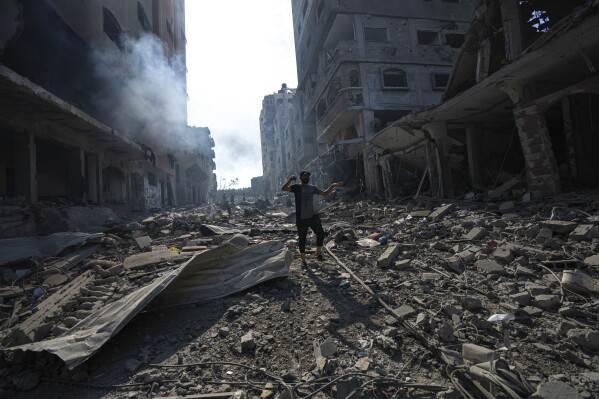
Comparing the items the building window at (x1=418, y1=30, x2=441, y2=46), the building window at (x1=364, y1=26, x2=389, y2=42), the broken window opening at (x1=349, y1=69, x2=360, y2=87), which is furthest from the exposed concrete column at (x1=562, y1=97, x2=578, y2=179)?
the building window at (x1=418, y1=30, x2=441, y2=46)

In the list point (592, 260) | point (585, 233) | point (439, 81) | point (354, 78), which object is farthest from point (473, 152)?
point (439, 81)

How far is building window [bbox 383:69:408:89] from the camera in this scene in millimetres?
18781

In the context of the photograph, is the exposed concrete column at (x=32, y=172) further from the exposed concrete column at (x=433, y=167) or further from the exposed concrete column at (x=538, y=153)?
the exposed concrete column at (x=538, y=153)

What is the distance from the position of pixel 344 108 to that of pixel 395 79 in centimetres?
432

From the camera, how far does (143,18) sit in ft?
58.7

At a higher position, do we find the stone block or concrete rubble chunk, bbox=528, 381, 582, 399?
the stone block

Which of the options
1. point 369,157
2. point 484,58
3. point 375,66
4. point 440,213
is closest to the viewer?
point 440,213

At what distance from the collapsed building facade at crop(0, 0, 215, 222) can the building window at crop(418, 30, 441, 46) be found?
1809 cm

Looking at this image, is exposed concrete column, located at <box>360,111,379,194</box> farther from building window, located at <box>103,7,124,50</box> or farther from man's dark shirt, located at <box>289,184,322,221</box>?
building window, located at <box>103,7,124,50</box>

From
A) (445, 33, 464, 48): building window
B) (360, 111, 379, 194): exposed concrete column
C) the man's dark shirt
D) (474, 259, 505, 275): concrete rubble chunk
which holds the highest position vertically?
(445, 33, 464, 48): building window

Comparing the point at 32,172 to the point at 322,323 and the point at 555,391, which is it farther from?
the point at 555,391

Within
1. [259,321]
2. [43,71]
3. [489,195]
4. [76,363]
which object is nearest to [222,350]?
[259,321]

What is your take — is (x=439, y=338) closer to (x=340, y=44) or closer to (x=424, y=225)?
(x=424, y=225)

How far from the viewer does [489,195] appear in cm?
898
